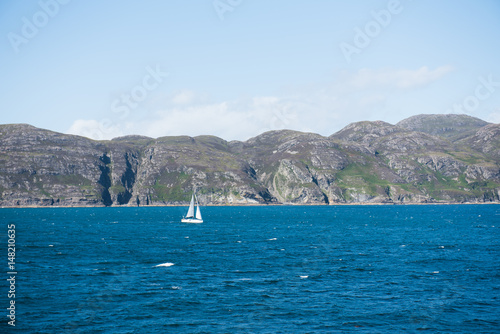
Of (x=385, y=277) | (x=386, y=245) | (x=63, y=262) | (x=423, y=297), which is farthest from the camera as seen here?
(x=386, y=245)

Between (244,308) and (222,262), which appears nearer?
(244,308)

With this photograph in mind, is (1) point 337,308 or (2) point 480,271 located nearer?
(1) point 337,308

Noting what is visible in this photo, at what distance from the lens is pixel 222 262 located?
83250 mm

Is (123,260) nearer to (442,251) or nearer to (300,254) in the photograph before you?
(300,254)

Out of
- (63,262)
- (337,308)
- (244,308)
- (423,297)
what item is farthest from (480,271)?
(63,262)

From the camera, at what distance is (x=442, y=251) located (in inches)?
3898

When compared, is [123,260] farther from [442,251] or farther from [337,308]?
[442,251]

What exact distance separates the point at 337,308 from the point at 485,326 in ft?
55.6

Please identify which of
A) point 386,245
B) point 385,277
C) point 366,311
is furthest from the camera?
point 386,245

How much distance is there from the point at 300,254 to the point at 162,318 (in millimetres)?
50424

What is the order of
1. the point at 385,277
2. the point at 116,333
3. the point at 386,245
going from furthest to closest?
the point at 386,245 → the point at 385,277 → the point at 116,333

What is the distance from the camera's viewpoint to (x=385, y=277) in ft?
230

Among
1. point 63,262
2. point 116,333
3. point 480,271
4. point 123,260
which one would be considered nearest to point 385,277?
point 480,271

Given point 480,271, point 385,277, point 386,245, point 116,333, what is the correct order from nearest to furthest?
point 116,333, point 385,277, point 480,271, point 386,245
